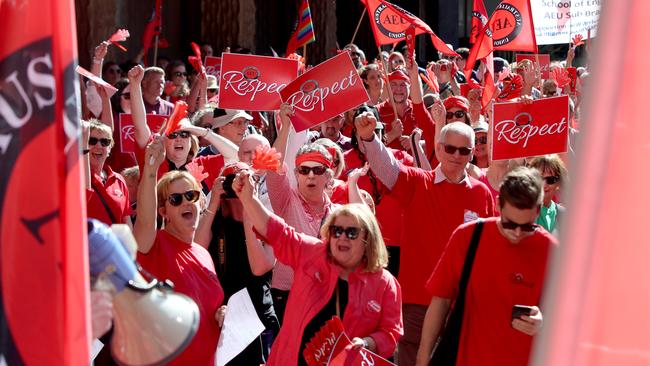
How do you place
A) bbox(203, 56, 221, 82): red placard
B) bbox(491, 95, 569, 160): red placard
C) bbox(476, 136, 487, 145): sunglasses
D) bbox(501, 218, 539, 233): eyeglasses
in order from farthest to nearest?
1. bbox(203, 56, 221, 82): red placard
2. bbox(476, 136, 487, 145): sunglasses
3. bbox(491, 95, 569, 160): red placard
4. bbox(501, 218, 539, 233): eyeglasses

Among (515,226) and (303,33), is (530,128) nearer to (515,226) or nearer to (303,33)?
(515,226)

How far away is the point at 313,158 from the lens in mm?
5344

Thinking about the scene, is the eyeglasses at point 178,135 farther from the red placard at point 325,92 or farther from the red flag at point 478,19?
the red flag at point 478,19

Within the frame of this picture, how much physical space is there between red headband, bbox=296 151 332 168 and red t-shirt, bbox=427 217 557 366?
58.1 inches

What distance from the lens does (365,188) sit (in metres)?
6.37

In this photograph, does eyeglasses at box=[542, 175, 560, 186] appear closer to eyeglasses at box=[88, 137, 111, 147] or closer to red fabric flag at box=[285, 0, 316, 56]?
eyeglasses at box=[88, 137, 111, 147]

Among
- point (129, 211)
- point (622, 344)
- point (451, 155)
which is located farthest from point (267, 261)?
point (622, 344)

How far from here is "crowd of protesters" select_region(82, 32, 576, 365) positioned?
156 inches

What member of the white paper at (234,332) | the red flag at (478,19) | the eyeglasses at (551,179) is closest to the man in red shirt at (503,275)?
the white paper at (234,332)

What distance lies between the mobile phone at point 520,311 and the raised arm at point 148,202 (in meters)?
1.50

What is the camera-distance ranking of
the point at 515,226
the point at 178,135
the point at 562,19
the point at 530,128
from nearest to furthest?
the point at 515,226 → the point at 178,135 → the point at 530,128 → the point at 562,19

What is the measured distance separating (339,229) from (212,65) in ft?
20.6

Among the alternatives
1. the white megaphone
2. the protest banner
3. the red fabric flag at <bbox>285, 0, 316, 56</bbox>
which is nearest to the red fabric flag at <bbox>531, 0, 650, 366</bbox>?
the white megaphone

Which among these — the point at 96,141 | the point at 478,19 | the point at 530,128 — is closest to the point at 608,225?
the point at 96,141
